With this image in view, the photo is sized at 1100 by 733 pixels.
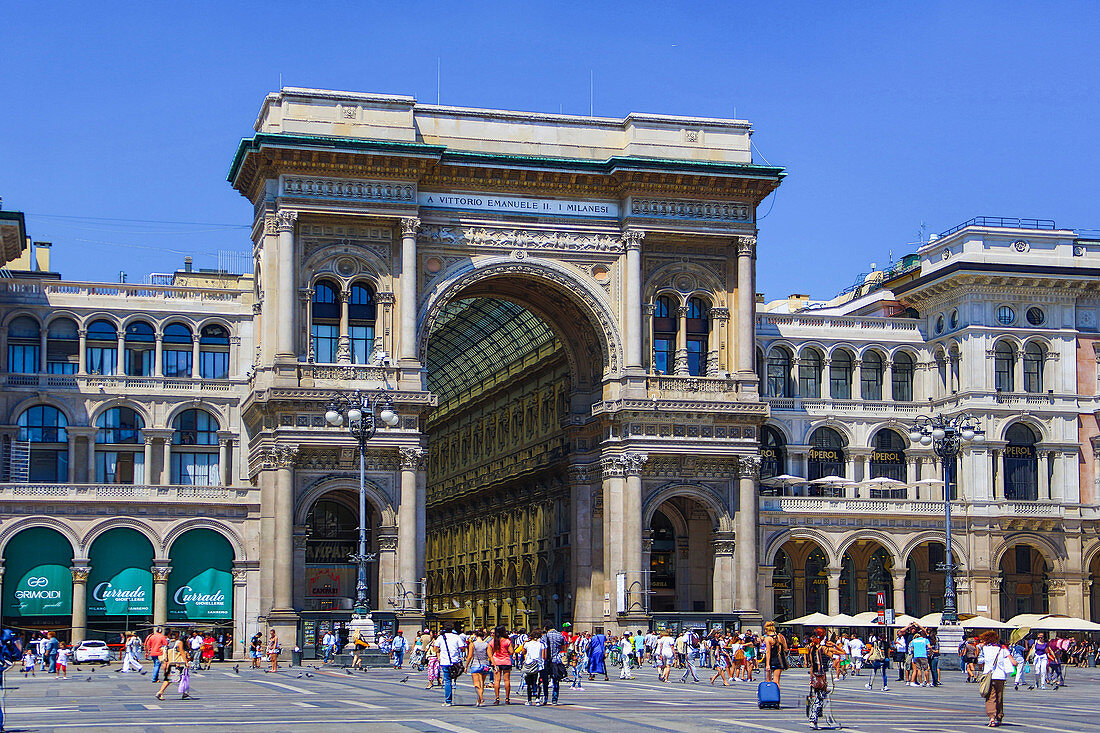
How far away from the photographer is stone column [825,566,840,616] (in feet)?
280

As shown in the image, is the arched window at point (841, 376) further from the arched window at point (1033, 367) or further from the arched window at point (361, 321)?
the arched window at point (361, 321)

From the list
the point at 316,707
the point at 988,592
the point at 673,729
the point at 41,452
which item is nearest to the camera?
the point at 673,729

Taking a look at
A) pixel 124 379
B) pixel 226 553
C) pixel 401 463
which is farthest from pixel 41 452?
pixel 401 463

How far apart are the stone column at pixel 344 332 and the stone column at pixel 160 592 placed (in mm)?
12868

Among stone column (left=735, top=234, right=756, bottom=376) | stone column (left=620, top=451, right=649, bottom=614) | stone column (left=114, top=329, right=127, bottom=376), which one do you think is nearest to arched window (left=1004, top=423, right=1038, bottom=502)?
stone column (left=735, top=234, right=756, bottom=376)

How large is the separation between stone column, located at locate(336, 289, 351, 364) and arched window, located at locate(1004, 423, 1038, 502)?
35345mm

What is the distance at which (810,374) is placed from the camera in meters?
91.0

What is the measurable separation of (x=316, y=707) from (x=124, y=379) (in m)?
46.1

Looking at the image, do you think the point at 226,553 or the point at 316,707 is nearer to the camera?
the point at 316,707

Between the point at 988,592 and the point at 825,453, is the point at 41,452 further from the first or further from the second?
the point at 988,592

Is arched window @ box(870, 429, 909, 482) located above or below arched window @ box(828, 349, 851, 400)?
below

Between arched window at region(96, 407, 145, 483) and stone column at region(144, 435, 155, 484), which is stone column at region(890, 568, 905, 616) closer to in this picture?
stone column at region(144, 435, 155, 484)

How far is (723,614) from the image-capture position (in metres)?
75.9

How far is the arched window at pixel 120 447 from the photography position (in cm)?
8181
